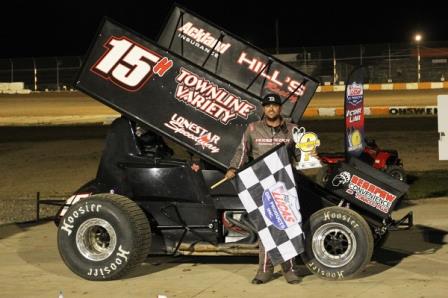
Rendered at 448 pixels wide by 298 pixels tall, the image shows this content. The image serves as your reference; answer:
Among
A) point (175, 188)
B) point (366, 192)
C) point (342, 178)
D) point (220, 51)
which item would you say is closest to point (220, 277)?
point (175, 188)

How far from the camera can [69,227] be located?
25.3 feet

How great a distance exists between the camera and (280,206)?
23.3ft

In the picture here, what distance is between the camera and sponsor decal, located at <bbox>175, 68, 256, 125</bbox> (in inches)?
296

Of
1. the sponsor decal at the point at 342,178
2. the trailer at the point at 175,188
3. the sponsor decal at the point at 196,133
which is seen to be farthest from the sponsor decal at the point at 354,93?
the sponsor decal at the point at 196,133

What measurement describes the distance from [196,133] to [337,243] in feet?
5.18

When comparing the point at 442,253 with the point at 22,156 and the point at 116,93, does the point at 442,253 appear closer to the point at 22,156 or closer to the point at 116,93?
the point at 116,93

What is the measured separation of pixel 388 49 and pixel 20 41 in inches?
1606

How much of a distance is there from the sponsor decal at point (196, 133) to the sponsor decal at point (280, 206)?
0.75 meters

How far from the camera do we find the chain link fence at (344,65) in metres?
45.1

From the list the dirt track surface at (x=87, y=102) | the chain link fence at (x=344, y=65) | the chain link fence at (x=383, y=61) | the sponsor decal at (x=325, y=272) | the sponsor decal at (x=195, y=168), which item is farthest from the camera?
the chain link fence at (x=344, y=65)

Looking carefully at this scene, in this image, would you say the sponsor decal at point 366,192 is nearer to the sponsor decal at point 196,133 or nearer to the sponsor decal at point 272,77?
the sponsor decal at point 196,133

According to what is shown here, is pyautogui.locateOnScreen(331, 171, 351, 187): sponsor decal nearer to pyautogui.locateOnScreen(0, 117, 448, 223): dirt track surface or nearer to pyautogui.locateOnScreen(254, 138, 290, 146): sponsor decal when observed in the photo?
pyautogui.locateOnScreen(254, 138, 290, 146): sponsor decal

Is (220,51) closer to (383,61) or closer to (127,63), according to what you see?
(127,63)

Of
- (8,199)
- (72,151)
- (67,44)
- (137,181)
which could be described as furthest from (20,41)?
(137,181)
